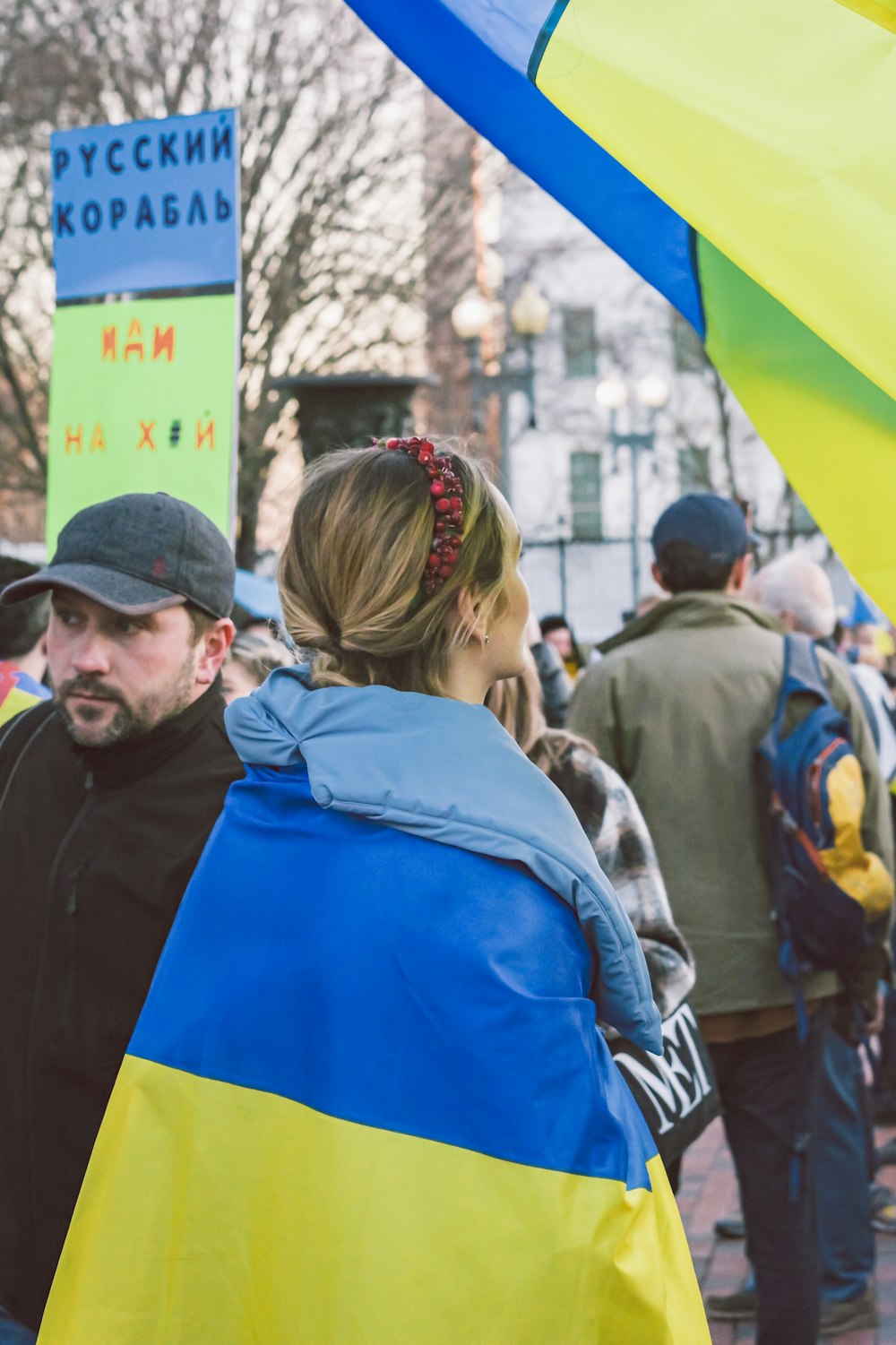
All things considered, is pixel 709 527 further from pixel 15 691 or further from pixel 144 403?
pixel 15 691

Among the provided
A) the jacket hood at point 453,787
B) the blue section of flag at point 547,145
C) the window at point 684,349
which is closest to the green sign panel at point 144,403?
the blue section of flag at point 547,145

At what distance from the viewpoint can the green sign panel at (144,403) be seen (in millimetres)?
3959

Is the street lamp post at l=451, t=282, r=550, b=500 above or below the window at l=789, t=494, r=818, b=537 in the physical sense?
above

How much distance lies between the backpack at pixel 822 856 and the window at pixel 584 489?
36.0m

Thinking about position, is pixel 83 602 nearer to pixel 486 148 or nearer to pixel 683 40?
pixel 683 40

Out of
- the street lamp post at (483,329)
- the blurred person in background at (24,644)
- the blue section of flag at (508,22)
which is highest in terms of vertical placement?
the street lamp post at (483,329)

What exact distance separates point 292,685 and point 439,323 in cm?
1720

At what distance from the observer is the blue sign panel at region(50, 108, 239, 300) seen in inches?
158

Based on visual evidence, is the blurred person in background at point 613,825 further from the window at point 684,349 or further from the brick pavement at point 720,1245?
the window at point 684,349

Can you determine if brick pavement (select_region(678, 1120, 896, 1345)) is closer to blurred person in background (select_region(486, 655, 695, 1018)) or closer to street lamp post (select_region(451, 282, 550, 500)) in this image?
blurred person in background (select_region(486, 655, 695, 1018))

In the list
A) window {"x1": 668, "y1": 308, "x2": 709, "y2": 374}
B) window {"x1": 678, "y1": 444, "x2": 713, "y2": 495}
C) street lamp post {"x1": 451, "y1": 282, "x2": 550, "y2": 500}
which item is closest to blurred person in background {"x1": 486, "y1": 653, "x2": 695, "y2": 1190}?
street lamp post {"x1": 451, "y1": 282, "x2": 550, "y2": 500}

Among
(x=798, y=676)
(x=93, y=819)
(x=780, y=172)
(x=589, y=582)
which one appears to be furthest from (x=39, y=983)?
(x=589, y=582)

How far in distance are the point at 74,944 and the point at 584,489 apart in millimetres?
40601

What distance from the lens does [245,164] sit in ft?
54.2
